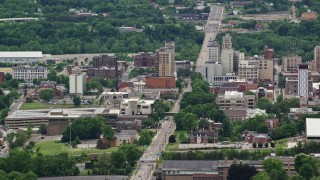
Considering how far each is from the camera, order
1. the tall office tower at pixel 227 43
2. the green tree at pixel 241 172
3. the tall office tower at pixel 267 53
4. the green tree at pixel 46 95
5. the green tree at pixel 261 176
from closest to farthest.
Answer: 1. the green tree at pixel 261 176
2. the green tree at pixel 241 172
3. the green tree at pixel 46 95
4. the tall office tower at pixel 267 53
5. the tall office tower at pixel 227 43

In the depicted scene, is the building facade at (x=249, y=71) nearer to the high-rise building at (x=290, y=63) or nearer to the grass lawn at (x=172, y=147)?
the high-rise building at (x=290, y=63)

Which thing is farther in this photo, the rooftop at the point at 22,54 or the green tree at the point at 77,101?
the rooftop at the point at 22,54

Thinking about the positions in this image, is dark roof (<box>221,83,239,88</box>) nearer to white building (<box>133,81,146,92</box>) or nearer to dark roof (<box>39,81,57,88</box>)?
white building (<box>133,81,146,92</box>)

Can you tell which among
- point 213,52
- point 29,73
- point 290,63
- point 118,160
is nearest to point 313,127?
point 118,160

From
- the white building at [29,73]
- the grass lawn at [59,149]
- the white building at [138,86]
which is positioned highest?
the white building at [29,73]

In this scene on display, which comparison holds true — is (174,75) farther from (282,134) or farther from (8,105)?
(282,134)

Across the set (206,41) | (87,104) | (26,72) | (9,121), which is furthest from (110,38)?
(9,121)

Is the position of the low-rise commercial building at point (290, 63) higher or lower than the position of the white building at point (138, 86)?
higher

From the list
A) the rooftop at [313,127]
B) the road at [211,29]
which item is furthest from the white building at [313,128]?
the road at [211,29]
